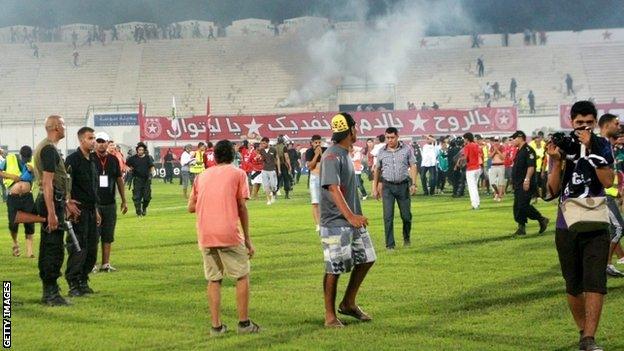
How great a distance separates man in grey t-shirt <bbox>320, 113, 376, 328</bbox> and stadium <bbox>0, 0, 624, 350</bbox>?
11 cm

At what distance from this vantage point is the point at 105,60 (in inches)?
3100

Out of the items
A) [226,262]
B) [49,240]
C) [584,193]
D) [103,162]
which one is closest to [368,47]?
[103,162]

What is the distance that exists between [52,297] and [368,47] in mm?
69369

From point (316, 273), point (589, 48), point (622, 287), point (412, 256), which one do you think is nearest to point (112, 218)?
point (316, 273)

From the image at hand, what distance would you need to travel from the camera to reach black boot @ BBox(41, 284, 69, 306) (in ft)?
37.6

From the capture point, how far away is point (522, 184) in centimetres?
1834

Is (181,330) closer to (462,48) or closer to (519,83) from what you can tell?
(519,83)

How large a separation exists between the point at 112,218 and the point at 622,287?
20.9 ft

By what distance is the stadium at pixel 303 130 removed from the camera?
9977mm

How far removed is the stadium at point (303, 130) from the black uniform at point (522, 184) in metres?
0.48

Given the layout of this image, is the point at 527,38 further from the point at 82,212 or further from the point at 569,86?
the point at 82,212

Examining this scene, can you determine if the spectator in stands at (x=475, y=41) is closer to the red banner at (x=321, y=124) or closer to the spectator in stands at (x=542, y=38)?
the spectator in stands at (x=542, y=38)

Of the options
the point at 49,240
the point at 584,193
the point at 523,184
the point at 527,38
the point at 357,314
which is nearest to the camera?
the point at 584,193

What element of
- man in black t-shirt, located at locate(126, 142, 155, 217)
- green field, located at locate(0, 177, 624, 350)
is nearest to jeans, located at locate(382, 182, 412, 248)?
green field, located at locate(0, 177, 624, 350)
